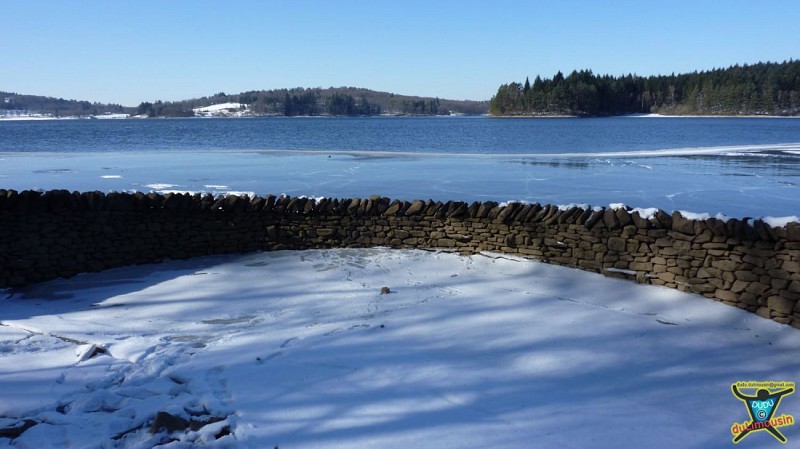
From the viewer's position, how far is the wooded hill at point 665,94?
112 meters

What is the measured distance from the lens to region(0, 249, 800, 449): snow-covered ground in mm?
4305

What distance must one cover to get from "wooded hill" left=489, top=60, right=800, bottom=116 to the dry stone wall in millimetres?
121287

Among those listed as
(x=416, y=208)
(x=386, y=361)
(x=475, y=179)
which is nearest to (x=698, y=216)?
(x=416, y=208)

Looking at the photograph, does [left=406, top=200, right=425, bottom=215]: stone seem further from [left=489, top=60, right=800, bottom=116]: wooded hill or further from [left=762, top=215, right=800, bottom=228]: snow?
[left=489, top=60, right=800, bottom=116]: wooded hill

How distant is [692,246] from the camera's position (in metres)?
7.03

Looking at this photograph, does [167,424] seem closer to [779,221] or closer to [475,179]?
[779,221]

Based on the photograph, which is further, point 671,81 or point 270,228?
point 671,81

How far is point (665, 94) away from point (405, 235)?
146 metres

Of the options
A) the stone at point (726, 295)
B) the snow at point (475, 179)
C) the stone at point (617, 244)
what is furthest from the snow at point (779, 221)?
the snow at point (475, 179)

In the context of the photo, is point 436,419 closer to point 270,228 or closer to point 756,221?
point 756,221

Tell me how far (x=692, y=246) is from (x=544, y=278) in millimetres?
1938

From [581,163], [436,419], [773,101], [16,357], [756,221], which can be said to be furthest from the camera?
[773,101]

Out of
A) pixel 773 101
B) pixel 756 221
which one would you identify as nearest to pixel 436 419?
pixel 756 221

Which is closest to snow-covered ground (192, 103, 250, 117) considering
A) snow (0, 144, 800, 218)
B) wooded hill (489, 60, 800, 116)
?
wooded hill (489, 60, 800, 116)
